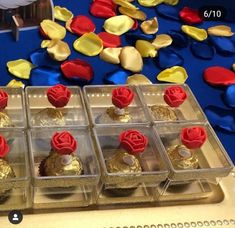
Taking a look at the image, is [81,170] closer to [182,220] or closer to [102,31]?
[182,220]

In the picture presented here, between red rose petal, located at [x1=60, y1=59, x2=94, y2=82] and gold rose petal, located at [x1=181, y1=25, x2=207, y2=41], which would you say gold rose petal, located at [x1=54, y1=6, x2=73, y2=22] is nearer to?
red rose petal, located at [x1=60, y1=59, x2=94, y2=82]

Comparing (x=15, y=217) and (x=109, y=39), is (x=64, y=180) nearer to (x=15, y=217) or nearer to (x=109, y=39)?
(x=15, y=217)

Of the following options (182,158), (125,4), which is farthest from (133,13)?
(182,158)

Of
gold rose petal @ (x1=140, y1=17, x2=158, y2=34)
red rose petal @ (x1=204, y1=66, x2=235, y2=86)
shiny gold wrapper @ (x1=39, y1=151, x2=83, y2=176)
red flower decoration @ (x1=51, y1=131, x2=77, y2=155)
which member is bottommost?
red rose petal @ (x1=204, y1=66, x2=235, y2=86)

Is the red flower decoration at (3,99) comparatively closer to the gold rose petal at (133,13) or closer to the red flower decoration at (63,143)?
the red flower decoration at (63,143)

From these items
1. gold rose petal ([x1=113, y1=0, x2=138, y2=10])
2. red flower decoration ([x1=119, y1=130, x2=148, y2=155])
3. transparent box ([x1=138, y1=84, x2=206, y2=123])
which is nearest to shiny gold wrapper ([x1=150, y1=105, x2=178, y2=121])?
transparent box ([x1=138, y1=84, x2=206, y2=123])

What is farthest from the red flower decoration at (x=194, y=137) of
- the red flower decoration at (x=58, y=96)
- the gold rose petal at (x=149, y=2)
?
the gold rose petal at (x=149, y=2)
